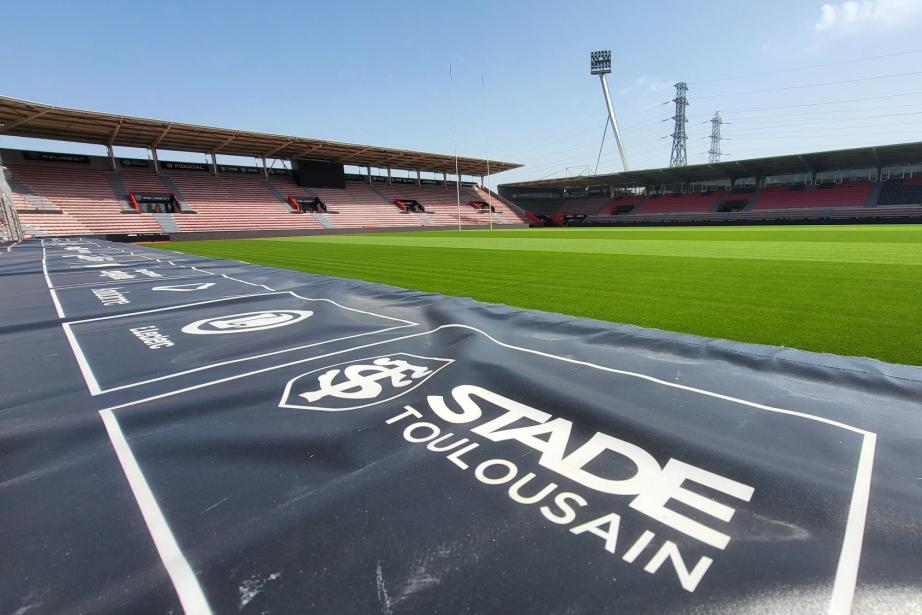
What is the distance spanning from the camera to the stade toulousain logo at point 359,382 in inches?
81.8

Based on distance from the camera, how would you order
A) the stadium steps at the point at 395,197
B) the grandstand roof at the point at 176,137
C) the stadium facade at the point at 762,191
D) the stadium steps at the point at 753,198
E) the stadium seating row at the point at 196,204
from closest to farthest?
the grandstand roof at the point at 176,137 < the stadium seating row at the point at 196,204 < the stadium facade at the point at 762,191 < the stadium steps at the point at 753,198 < the stadium steps at the point at 395,197

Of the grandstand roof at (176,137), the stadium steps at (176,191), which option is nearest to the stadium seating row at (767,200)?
the grandstand roof at (176,137)

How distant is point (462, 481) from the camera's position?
1.44 m

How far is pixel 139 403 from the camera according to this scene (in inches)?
82.4

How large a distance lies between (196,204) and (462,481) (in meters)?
37.2

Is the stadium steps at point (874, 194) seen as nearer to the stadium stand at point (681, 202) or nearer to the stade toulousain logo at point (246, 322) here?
the stadium stand at point (681, 202)

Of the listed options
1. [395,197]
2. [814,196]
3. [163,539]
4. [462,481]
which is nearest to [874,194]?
[814,196]

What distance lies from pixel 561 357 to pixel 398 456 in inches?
57.3

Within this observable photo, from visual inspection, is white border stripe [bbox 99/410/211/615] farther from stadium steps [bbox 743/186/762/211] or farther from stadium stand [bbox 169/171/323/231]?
stadium steps [bbox 743/186/762/211]

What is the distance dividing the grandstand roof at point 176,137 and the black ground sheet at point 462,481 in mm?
29622

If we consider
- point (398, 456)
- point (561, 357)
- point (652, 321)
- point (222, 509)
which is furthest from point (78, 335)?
point (652, 321)

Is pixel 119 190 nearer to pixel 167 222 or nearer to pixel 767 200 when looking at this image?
pixel 167 222

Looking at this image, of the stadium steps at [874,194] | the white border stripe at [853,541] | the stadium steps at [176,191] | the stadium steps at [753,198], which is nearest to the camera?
the white border stripe at [853,541]

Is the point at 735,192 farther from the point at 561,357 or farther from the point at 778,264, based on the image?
the point at 561,357
